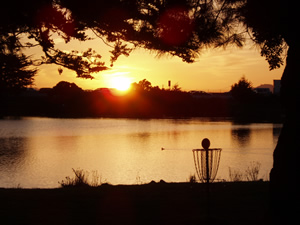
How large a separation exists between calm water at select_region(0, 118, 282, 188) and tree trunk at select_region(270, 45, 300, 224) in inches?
585

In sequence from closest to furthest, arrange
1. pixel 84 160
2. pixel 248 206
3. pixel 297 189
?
pixel 297 189
pixel 248 206
pixel 84 160

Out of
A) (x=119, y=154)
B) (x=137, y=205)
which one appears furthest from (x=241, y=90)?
(x=137, y=205)

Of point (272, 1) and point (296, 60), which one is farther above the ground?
point (272, 1)

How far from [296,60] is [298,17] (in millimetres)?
715

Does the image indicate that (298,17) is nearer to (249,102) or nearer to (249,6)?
(249,6)

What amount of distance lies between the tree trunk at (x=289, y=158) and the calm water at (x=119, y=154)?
48.8ft

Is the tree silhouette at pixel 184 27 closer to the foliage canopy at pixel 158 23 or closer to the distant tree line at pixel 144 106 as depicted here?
the foliage canopy at pixel 158 23

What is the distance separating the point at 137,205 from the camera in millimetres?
8562

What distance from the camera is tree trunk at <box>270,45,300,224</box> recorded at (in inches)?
Answer: 241

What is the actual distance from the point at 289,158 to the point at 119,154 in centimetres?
2698

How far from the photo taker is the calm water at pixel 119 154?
2372cm

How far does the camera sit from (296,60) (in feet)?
21.0

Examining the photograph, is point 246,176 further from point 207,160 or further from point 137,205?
point 207,160

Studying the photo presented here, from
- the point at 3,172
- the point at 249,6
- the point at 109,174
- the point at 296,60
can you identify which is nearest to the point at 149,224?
the point at 296,60
